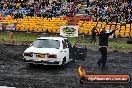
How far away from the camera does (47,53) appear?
16.8 meters

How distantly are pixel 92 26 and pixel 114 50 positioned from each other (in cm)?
561

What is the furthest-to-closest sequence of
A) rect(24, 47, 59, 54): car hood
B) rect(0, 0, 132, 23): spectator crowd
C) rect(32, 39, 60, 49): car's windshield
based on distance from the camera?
rect(0, 0, 132, 23): spectator crowd < rect(32, 39, 60, 49): car's windshield < rect(24, 47, 59, 54): car hood

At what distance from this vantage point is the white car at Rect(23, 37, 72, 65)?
1689cm

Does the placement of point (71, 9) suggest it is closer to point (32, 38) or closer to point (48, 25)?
point (48, 25)

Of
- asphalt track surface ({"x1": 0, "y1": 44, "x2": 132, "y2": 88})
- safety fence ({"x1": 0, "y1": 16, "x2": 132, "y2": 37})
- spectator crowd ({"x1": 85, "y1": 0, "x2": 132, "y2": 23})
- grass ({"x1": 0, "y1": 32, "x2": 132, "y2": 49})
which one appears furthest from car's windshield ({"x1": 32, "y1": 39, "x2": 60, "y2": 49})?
spectator crowd ({"x1": 85, "y1": 0, "x2": 132, "y2": 23})

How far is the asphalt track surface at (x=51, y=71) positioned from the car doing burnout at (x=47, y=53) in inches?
18.1

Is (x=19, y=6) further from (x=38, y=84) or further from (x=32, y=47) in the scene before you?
(x=38, y=84)

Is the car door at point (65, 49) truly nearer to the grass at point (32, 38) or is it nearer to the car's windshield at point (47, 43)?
the car's windshield at point (47, 43)

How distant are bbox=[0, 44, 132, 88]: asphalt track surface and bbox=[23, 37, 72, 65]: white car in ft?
1.44

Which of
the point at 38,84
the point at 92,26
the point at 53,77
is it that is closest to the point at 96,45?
the point at 92,26

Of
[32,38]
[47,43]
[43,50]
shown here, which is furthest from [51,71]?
[32,38]

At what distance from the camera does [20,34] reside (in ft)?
103

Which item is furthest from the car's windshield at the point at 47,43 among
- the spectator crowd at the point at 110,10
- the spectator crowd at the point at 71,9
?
the spectator crowd at the point at 110,10

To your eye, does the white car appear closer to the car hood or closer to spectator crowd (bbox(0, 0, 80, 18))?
the car hood
